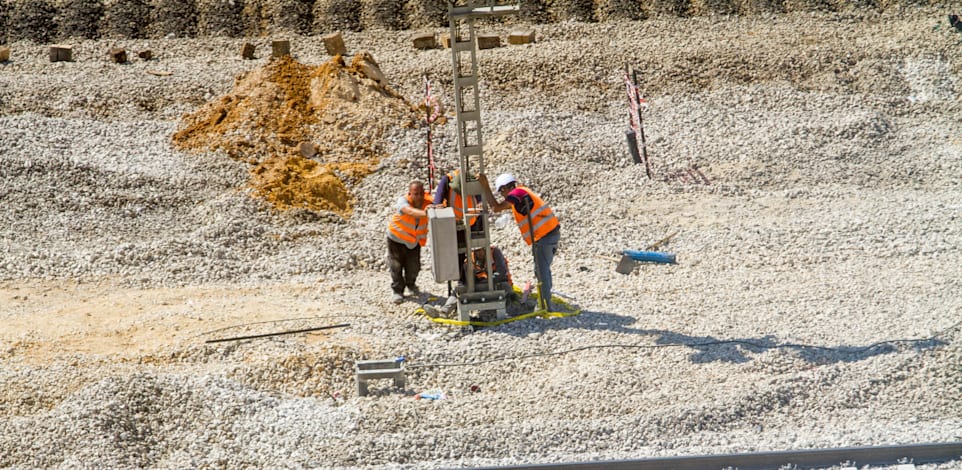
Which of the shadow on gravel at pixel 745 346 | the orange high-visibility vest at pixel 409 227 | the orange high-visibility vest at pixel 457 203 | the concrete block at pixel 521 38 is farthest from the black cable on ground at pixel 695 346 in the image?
the concrete block at pixel 521 38

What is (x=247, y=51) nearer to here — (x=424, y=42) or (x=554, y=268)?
(x=424, y=42)

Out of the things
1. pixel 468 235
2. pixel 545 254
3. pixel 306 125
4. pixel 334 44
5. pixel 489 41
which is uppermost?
pixel 334 44

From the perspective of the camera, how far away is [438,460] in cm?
852

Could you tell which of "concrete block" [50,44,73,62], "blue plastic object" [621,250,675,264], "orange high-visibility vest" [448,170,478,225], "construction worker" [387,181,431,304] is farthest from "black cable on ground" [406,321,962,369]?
"concrete block" [50,44,73,62]

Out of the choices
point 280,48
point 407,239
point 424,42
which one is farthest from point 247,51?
point 407,239

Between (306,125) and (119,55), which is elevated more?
(119,55)

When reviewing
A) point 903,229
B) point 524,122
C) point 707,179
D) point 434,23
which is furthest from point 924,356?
point 434,23

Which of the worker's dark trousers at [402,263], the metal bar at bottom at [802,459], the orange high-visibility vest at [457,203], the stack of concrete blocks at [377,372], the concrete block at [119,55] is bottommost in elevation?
the metal bar at bottom at [802,459]

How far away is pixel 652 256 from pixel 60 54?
1411cm

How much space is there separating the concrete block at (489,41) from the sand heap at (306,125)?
138 inches

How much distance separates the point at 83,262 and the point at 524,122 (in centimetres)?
744

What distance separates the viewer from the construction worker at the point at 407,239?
11586 mm

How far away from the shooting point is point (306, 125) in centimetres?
→ 1723

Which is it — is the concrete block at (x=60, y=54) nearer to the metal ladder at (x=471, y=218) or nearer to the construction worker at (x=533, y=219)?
the metal ladder at (x=471, y=218)
